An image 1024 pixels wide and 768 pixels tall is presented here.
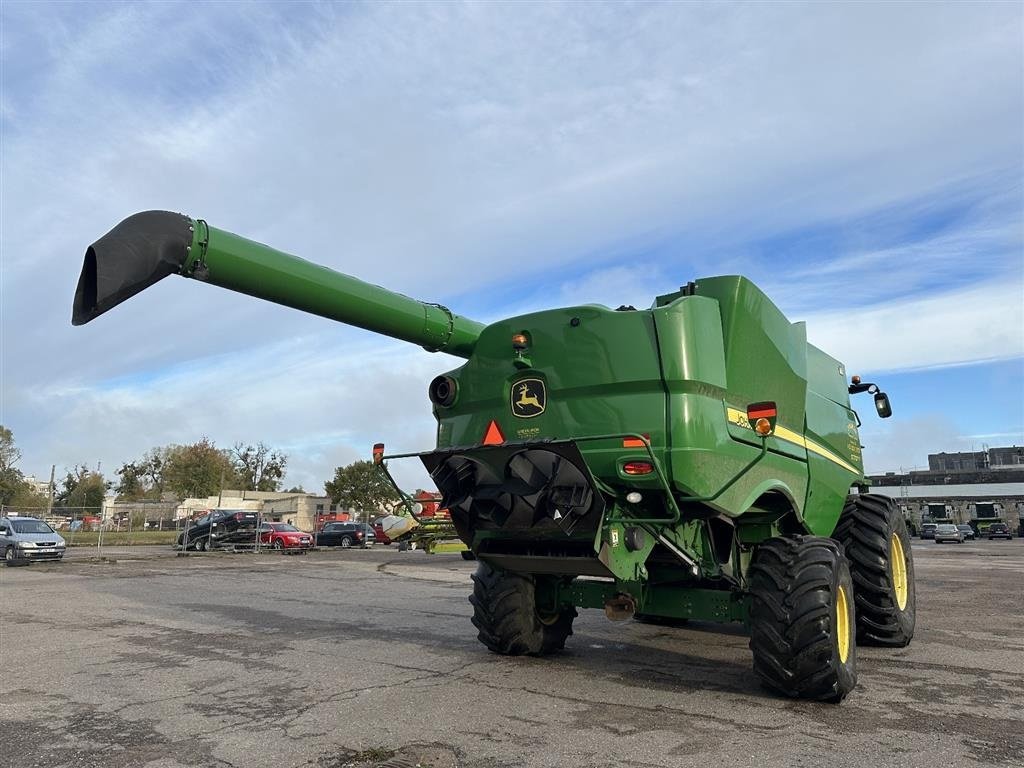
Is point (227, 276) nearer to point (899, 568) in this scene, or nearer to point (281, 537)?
point (899, 568)

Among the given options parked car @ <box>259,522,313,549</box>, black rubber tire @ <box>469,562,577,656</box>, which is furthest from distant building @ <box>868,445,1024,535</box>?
black rubber tire @ <box>469,562,577,656</box>

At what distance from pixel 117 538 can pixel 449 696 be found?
108 ft

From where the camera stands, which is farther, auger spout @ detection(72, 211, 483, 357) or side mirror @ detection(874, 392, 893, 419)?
side mirror @ detection(874, 392, 893, 419)

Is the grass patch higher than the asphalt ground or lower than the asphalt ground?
lower

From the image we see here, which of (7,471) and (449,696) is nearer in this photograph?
(449,696)

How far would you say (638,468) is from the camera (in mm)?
5461

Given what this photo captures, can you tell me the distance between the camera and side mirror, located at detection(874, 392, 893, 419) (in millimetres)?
9916

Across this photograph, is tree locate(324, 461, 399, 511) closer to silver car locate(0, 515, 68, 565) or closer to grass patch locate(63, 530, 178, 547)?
grass patch locate(63, 530, 178, 547)

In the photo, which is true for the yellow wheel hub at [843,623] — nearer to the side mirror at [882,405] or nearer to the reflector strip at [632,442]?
the reflector strip at [632,442]

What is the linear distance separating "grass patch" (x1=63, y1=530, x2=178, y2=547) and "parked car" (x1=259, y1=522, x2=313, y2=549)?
3.38 m

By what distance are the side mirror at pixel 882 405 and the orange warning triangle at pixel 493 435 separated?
6.39 meters

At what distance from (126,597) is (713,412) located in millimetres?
11296

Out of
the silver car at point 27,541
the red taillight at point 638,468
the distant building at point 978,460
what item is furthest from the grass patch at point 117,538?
the distant building at point 978,460

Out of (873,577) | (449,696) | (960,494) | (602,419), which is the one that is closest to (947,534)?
(960,494)
